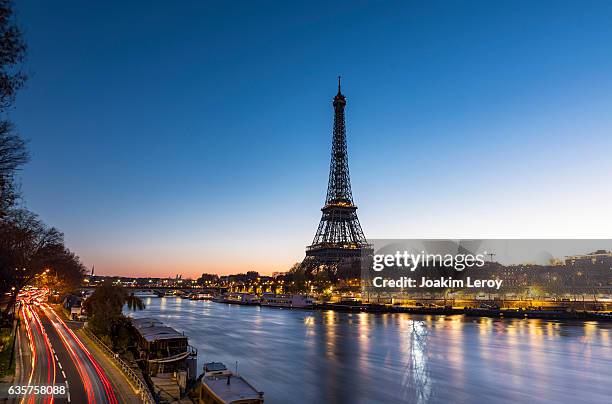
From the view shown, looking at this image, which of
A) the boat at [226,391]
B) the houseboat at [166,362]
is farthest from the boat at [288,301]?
the boat at [226,391]

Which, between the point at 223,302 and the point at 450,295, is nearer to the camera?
the point at 450,295

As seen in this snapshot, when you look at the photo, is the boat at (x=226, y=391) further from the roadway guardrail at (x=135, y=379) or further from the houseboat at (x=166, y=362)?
the houseboat at (x=166, y=362)

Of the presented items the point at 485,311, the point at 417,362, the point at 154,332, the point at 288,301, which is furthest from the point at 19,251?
the point at 485,311

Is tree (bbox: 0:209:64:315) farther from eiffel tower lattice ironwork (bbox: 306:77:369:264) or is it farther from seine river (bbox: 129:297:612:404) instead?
eiffel tower lattice ironwork (bbox: 306:77:369:264)

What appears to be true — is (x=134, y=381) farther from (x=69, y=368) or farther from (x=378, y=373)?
(x=378, y=373)

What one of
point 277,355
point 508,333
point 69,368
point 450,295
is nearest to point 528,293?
point 450,295
